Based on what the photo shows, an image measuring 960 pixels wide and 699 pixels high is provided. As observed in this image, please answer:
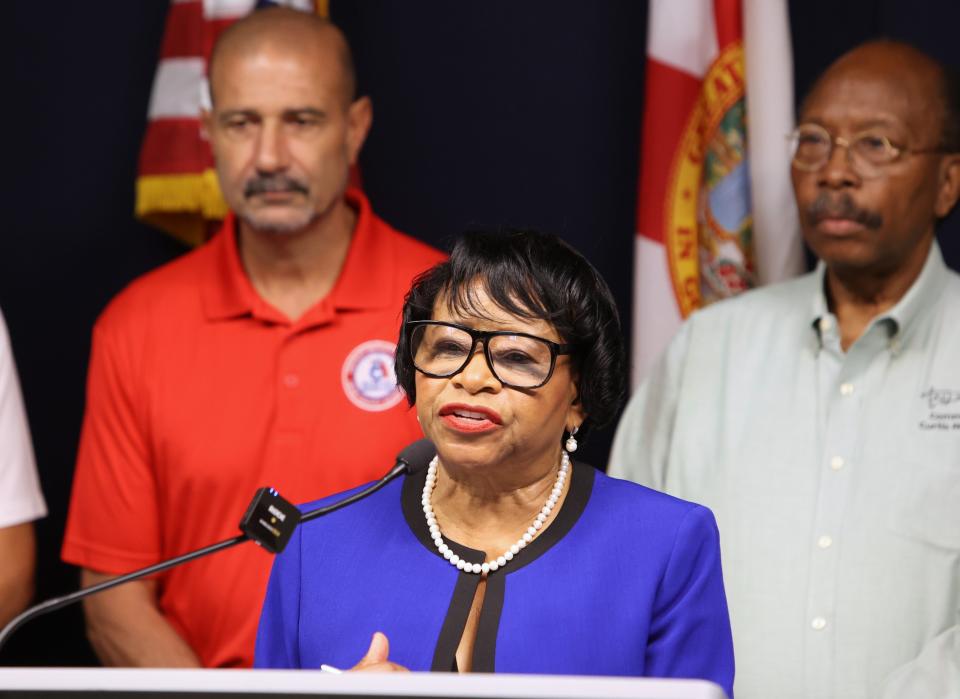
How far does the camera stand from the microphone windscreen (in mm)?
1911

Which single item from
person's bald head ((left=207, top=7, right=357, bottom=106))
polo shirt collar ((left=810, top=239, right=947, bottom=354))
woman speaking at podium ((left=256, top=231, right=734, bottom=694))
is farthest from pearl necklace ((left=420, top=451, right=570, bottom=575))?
person's bald head ((left=207, top=7, right=357, bottom=106))

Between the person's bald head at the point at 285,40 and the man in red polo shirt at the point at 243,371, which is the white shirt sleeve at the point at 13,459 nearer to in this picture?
the man in red polo shirt at the point at 243,371

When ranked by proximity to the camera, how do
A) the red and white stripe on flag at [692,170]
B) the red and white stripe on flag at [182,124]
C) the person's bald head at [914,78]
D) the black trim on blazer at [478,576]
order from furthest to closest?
1. the red and white stripe on flag at [182,124]
2. the red and white stripe on flag at [692,170]
3. the person's bald head at [914,78]
4. the black trim on blazer at [478,576]

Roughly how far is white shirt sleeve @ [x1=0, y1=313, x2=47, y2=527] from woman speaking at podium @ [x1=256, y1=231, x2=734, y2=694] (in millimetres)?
916

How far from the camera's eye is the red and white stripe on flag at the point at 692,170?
130 inches

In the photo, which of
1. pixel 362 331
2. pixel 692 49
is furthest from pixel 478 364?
pixel 692 49

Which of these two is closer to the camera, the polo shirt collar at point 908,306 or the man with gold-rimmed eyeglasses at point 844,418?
the man with gold-rimmed eyeglasses at point 844,418

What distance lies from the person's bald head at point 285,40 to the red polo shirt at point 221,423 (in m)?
0.43

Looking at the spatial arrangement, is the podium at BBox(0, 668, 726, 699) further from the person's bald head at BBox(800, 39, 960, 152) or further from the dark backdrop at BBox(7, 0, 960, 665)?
the dark backdrop at BBox(7, 0, 960, 665)

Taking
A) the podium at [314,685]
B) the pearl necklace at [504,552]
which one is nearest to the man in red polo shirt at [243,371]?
the pearl necklace at [504,552]

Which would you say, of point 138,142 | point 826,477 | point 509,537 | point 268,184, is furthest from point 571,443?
point 138,142

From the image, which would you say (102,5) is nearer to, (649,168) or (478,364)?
(649,168)

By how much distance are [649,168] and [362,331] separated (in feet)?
2.83

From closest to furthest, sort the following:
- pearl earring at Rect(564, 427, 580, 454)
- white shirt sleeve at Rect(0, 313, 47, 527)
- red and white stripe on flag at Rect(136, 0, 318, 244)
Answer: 1. pearl earring at Rect(564, 427, 580, 454)
2. white shirt sleeve at Rect(0, 313, 47, 527)
3. red and white stripe on flag at Rect(136, 0, 318, 244)
